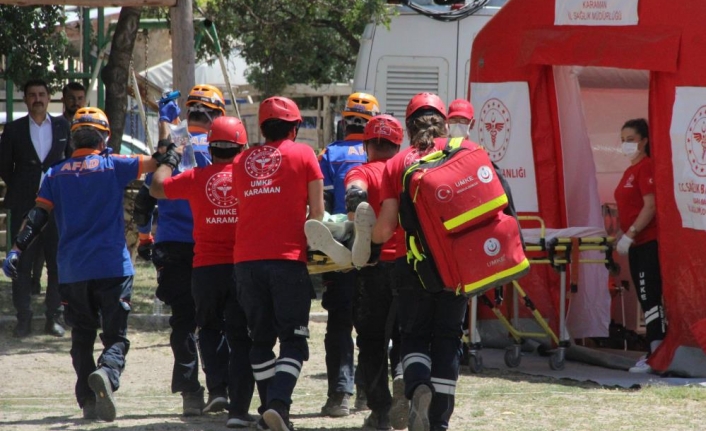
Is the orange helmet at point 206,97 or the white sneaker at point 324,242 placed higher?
the orange helmet at point 206,97

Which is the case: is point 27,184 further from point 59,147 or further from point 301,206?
point 301,206

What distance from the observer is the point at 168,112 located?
722 centimetres

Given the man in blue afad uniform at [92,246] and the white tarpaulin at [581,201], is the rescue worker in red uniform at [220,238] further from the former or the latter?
the white tarpaulin at [581,201]

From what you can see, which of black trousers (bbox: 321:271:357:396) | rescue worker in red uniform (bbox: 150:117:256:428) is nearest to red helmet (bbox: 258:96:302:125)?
rescue worker in red uniform (bbox: 150:117:256:428)

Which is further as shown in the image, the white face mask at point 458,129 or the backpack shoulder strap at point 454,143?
the white face mask at point 458,129

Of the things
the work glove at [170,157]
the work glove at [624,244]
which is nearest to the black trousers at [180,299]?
the work glove at [170,157]

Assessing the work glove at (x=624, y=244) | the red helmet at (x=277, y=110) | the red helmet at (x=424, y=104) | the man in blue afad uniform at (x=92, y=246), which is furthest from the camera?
the work glove at (x=624, y=244)

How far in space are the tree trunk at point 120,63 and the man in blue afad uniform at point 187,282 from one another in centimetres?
507

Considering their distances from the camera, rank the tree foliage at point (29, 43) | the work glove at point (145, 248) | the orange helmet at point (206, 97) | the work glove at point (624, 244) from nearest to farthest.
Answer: the orange helmet at point (206, 97) < the work glove at point (145, 248) < the work glove at point (624, 244) < the tree foliage at point (29, 43)

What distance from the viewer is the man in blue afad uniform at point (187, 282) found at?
733 cm

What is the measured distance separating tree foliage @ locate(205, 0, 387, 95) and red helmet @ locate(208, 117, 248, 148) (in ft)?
19.0

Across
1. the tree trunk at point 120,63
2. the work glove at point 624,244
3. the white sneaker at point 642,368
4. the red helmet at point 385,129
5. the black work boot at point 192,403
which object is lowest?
the white sneaker at point 642,368

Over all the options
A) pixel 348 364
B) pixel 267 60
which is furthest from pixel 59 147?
pixel 267 60

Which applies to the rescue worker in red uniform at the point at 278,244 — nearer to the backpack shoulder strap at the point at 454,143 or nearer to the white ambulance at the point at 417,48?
the backpack shoulder strap at the point at 454,143
